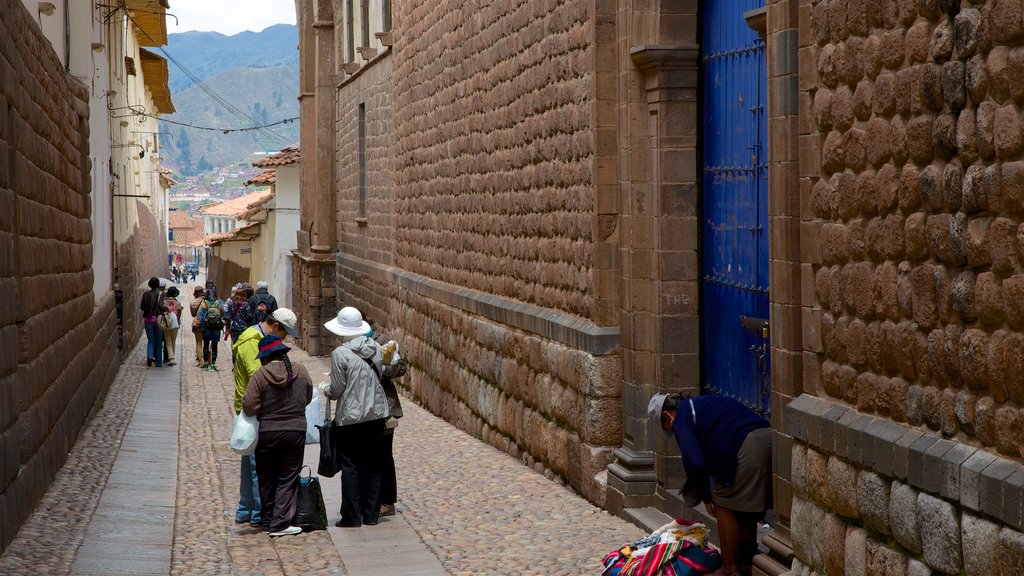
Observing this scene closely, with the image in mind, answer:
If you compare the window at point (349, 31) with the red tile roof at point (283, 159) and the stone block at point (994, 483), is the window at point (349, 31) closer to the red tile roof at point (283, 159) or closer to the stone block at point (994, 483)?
the red tile roof at point (283, 159)

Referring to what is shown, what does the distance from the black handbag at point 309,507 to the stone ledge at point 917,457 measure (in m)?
4.12

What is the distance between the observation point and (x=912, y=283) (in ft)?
18.4

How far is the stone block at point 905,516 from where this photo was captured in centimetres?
546

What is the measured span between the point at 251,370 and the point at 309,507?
46.0 inches

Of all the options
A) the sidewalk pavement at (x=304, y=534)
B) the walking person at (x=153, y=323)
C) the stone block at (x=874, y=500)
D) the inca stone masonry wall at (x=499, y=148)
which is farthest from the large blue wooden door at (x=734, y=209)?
the walking person at (x=153, y=323)

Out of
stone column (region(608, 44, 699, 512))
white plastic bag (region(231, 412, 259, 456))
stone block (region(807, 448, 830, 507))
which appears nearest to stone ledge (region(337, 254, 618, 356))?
stone column (region(608, 44, 699, 512))

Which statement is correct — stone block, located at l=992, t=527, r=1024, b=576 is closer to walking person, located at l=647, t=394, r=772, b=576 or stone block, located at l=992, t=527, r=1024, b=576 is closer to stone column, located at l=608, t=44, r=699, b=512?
walking person, located at l=647, t=394, r=772, b=576

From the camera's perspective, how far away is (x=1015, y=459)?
4852 mm

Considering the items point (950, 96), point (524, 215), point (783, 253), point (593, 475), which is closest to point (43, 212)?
point (524, 215)

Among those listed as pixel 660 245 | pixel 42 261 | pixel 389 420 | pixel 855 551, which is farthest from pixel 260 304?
pixel 855 551

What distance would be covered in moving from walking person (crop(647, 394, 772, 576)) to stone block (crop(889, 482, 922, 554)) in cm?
168

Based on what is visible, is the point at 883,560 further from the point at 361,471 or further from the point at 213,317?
the point at 213,317

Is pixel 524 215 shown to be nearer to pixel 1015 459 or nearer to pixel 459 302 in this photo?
pixel 459 302

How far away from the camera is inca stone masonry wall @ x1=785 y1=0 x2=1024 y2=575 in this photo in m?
4.90
